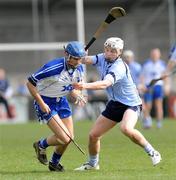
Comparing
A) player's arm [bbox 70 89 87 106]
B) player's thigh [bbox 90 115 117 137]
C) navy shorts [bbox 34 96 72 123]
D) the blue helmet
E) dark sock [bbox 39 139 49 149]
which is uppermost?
the blue helmet

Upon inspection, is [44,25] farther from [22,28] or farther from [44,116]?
[44,116]

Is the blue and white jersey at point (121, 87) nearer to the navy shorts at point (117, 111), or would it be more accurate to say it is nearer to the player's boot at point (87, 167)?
the navy shorts at point (117, 111)

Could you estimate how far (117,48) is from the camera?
1041 cm

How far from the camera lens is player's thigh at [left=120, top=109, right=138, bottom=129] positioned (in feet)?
34.5

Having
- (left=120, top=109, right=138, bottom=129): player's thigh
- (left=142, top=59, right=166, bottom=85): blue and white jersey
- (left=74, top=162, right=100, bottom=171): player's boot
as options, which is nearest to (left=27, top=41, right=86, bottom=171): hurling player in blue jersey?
(left=74, top=162, right=100, bottom=171): player's boot

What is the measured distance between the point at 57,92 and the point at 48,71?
46 cm

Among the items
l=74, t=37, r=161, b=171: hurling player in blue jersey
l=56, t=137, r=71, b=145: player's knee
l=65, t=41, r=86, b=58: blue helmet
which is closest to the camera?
l=65, t=41, r=86, b=58: blue helmet

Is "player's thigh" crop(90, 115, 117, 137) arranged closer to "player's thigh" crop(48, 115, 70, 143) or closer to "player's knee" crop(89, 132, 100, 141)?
"player's knee" crop(89, 132, 100, 141)

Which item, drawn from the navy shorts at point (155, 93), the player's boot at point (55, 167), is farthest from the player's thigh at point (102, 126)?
the navy shorts at point (155, 93)

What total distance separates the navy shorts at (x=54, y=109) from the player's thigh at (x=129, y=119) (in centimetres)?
79

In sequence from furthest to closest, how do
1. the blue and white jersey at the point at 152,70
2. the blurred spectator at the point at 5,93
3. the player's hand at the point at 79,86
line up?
the blurred spectator at the point at 5,93, the blue and white jersey at the point at 152,70, the player's hand at the point at 79,86

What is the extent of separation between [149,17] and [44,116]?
24.8m

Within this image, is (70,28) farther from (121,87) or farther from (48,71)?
(48,71)

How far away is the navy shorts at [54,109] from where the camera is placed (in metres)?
10.6
